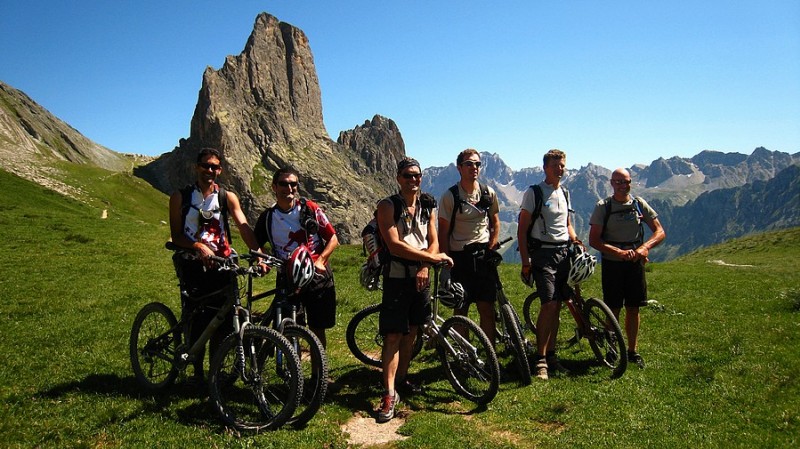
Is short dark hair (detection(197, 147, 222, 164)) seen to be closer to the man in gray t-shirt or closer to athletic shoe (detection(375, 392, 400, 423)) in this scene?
athletic shoe (detection(375, 392, 400, 423))

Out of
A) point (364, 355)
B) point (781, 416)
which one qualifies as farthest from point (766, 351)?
point (364, 355)

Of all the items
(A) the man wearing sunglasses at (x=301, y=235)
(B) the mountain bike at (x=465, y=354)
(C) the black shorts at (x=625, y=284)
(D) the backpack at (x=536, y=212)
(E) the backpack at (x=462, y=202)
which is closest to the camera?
(B) the mountain bike at (x=465, y=354)

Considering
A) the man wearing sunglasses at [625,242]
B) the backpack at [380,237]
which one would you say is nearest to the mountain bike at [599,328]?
the man wearing sunglasses at [625,242]

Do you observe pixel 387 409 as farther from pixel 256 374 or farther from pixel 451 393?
pixel 256 374

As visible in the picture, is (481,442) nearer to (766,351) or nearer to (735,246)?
(766,351)

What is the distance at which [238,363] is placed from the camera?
711 cm

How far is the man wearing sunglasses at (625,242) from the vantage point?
1007 centimetres

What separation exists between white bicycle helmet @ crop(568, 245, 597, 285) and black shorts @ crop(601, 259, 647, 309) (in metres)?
1.17

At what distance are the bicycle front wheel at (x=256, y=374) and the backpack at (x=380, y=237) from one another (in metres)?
2.25

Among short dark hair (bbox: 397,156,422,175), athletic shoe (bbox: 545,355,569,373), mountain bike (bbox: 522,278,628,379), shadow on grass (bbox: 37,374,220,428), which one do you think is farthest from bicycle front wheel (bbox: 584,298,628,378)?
shadow on grass (bbox: 37,374,220,428)

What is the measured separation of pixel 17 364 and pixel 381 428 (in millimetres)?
7988

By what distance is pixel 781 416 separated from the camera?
7230mm

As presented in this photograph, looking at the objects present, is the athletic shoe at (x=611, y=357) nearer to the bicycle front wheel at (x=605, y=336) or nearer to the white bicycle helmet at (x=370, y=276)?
the bicycle front wheel at (x=605, y=336)

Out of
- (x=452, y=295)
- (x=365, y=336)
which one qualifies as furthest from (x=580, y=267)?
(x=365, y=336)
